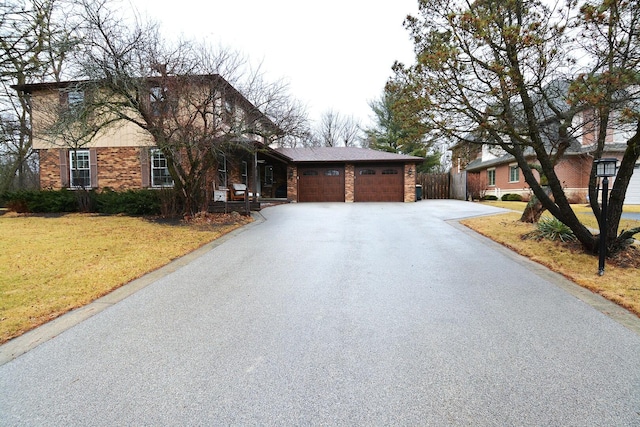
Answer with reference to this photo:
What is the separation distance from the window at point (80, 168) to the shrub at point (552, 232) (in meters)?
16.7

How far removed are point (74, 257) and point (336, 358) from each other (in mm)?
5650

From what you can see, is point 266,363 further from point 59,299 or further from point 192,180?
point 192,180

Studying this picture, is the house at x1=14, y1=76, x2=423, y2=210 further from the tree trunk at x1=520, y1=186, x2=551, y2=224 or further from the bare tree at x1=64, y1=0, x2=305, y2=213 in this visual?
the tree trunk at x1=520, y1=186, x2=551, y2=224

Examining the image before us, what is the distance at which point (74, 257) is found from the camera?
619 cm

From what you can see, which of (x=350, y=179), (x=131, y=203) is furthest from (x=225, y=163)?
(x=350, y=179)

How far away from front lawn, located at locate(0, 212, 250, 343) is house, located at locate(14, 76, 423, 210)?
268cm

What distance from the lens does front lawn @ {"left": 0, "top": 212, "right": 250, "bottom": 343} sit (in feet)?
13.1

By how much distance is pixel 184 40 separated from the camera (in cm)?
994

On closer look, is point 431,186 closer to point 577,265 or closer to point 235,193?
point 235,193

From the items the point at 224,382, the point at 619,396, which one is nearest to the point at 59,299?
the point at 224,382

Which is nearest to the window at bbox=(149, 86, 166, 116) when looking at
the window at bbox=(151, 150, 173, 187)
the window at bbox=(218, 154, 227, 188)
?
the window at bbox=(218, 154, 227, 188)

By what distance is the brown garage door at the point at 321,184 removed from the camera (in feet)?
69.4

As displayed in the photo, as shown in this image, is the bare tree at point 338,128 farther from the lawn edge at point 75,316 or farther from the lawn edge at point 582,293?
the lawn edge at point 75,316

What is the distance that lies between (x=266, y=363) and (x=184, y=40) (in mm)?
10071
